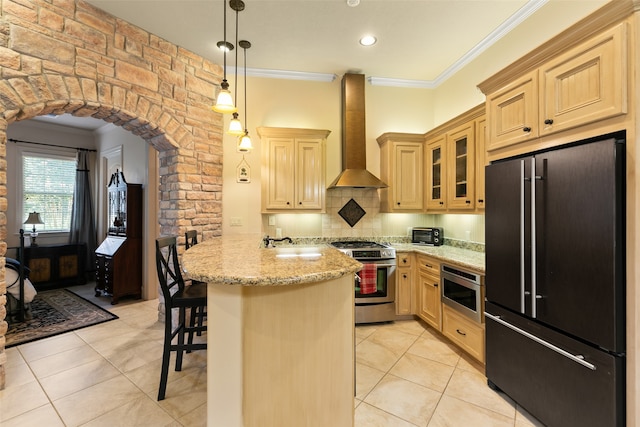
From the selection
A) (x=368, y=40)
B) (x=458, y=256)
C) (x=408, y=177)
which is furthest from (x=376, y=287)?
(x=368, y=40)

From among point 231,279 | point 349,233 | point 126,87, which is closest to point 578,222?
point 231,279

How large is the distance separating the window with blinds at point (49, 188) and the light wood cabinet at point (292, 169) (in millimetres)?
4620

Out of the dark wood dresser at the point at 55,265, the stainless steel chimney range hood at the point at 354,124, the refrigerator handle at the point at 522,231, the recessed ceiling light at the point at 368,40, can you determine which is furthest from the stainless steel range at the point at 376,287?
the dark wood dresser at the point at 55,265

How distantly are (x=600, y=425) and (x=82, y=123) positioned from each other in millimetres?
7673

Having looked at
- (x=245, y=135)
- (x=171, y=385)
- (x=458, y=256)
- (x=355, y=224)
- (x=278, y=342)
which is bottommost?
(x=171, y=385)

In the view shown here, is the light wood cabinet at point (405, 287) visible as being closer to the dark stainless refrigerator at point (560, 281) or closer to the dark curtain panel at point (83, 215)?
the dark stainless refrigerator at point (560, 281)

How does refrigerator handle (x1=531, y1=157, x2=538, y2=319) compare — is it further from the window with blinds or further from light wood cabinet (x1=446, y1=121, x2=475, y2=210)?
the window with blinds

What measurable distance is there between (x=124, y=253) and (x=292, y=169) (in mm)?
2966

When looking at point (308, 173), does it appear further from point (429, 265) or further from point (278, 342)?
point (278, 342)

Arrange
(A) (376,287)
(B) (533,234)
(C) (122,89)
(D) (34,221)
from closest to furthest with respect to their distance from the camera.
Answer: (B) (533,234) → (C) (122,89) → (A) (376,287) → (D) (34,221)

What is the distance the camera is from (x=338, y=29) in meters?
2.91

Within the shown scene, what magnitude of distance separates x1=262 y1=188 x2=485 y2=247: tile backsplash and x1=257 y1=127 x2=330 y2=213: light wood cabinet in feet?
1.02

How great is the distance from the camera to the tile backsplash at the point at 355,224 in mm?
3916

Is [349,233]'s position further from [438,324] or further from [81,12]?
[81,12]
